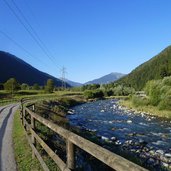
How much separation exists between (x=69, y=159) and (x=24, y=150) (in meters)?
7.38

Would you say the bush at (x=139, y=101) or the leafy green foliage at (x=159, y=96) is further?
the bush at (x=139, y=101)

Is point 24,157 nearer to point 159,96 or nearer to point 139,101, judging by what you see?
point 159,96

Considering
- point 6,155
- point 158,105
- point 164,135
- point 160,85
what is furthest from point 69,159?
point 160,85

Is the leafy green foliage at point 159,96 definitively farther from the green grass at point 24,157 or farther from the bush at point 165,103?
the green grass at point 24,157

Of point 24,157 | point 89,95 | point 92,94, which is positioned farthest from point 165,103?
point 92,94

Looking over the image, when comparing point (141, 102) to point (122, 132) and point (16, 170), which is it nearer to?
point (122, 132)

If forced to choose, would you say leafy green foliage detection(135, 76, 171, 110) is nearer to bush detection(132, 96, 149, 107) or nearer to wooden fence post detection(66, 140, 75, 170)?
bush detection(132, 96, 149, 107)

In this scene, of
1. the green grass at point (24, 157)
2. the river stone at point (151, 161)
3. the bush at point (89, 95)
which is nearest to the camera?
the green grass at point (24, 157)

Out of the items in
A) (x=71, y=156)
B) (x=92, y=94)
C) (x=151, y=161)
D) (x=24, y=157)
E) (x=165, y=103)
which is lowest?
(x=151, y=161)

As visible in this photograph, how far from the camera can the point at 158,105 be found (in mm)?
57906

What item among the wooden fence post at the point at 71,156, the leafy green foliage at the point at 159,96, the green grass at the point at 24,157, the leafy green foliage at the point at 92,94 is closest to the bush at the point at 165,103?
the leafy green foliage at the point at 159,96

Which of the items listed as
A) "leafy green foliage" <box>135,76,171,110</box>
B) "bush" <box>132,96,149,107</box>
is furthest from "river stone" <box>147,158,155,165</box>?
"bush" <box>132,96,149,107</box>

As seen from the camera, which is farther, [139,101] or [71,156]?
[139,101]

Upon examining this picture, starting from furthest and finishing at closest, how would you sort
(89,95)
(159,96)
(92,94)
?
(92,94), (89,95), (159,96)
